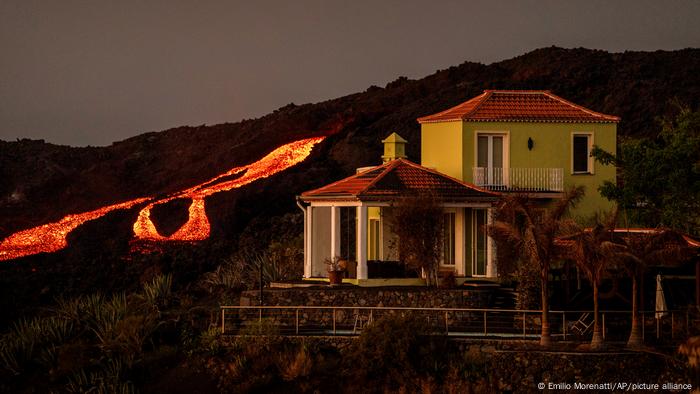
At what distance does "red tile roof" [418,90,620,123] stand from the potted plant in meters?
5.92

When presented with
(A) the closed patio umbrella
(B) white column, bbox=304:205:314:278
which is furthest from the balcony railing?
(A) the closed patio umbrella

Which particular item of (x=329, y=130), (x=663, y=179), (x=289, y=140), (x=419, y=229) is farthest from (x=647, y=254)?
(x=289, y=140)

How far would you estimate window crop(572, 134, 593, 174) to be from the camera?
40344 mm

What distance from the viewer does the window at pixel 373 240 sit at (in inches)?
1583

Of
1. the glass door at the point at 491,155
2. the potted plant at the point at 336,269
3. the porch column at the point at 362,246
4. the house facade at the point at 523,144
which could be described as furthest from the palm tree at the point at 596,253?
the glass door at the point at 491,155

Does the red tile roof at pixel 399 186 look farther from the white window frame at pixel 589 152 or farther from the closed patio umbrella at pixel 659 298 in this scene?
the closed patio umbrella at pixel 659 298

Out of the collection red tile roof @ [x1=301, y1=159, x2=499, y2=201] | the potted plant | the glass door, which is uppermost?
the glass door

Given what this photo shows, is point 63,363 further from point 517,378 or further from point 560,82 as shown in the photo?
point 560,82

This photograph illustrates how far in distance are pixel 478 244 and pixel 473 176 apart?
2585 millimetres

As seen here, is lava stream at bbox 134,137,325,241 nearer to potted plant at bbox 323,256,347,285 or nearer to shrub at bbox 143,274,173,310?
Answer: shrub at bbox 143,274,173,310

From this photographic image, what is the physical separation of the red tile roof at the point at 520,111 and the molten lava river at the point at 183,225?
1114 cm

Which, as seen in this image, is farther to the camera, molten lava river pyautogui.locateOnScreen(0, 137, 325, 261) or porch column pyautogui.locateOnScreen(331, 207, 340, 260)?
molten lava river pyautogui.locateOnScreen(0, 137, 325, 261)

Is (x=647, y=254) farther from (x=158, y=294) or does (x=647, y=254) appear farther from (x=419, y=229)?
(x=158, y=294)

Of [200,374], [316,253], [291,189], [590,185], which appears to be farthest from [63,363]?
[291,189]
